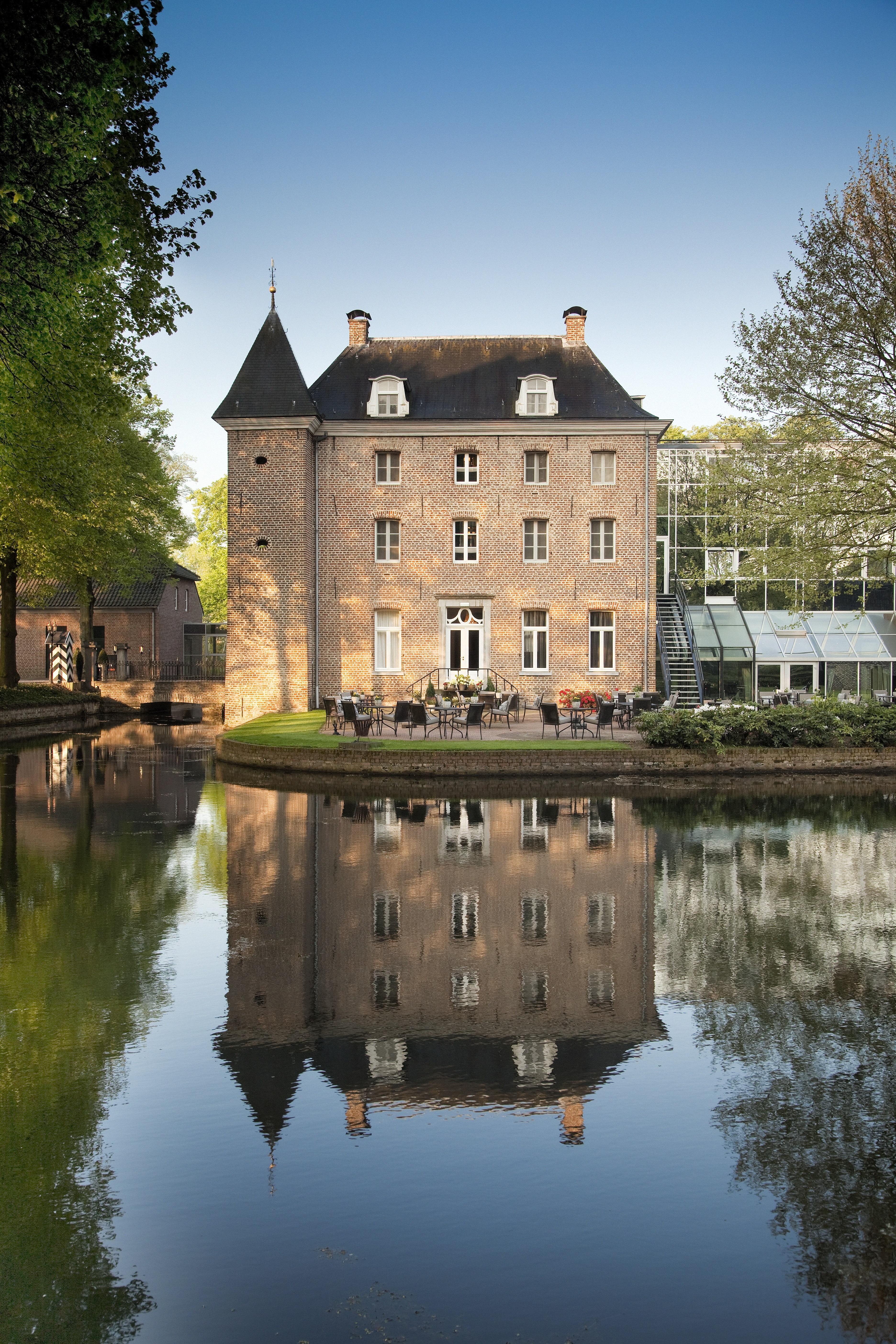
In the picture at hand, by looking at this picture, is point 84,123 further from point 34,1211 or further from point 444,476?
point 444,476

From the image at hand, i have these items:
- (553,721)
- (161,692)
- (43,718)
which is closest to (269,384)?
(43,718)

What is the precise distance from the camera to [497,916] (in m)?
8.28

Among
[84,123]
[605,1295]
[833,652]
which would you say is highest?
[84,123]

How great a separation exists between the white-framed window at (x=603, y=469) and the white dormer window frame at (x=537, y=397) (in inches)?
68.2

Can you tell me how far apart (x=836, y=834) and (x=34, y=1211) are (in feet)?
34.7

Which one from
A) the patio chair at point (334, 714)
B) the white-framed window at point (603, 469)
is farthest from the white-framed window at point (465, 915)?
the white-framed window at point (603, 469)

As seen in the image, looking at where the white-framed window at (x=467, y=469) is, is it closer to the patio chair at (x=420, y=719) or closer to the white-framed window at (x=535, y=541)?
the white-framed window at (x=535, y=541)

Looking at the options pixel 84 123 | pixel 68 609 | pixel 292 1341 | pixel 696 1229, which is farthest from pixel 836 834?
pixel 68 609

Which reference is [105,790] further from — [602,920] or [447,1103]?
[447,1103]

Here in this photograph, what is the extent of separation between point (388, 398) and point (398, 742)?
1238 cm

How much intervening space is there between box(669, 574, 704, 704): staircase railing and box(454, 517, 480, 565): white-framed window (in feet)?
21.0

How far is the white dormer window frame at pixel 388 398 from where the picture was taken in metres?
27.0

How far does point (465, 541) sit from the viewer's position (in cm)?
2702

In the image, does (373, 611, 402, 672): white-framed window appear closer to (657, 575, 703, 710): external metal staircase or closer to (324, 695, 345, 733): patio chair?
(324, 695, 345, 733): patio chair
